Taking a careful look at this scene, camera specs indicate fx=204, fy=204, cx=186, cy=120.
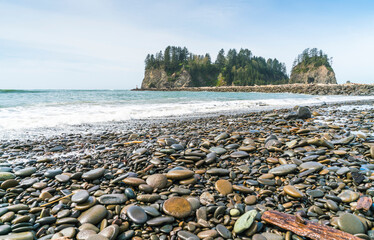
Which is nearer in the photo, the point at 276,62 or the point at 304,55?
the point at 304,55

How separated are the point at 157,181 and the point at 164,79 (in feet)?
381

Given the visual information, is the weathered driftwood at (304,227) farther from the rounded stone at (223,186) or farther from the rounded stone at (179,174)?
the rounded stone at (179,174)

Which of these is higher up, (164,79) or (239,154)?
(164,79)

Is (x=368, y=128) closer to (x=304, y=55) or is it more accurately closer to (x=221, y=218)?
(x=221, y=218)

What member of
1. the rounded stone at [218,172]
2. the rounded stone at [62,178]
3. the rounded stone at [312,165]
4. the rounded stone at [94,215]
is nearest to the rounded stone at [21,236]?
the rounded stone at [94,215]

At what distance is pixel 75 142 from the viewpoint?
5.48m

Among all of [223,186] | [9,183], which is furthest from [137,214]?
[9,183]

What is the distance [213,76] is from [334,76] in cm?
6141

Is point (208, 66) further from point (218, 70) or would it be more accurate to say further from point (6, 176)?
point (6, 176)

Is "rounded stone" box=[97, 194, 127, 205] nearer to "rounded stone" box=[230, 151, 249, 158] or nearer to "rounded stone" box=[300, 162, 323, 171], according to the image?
"rounded stone" box=[230, 151, 249, 158]

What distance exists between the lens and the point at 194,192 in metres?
2.82

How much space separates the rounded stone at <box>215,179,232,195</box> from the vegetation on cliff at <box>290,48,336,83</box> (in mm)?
121224

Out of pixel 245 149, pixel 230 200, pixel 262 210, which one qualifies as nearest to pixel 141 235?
pixel 230 200

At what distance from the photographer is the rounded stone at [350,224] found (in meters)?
2.02
